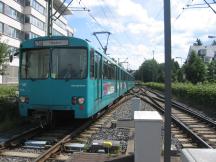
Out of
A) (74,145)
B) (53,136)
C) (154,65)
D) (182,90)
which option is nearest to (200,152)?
(74,145)

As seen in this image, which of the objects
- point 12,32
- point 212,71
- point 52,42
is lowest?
point 52,42

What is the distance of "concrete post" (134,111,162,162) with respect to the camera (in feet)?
23.3

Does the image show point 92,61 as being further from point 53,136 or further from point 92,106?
point 53,136

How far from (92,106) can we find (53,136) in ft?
6.52

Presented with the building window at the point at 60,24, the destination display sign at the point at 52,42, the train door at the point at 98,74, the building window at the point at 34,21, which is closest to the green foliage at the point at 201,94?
the train door at the point at 98,74

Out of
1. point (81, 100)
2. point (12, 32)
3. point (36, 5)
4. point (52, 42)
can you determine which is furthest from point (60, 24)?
point (81, 100)

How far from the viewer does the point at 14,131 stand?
1374 cm

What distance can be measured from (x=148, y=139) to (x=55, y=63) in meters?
7.16

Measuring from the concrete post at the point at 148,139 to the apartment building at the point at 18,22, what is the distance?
53.6m

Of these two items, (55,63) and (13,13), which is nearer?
(55,63)

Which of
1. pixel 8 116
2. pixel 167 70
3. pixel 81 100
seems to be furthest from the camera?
pixel 8 116

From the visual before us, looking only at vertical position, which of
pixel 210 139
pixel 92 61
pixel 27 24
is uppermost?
pixel 27 24

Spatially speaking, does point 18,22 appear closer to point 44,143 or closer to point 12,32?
point 12,32

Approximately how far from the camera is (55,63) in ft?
45.1
